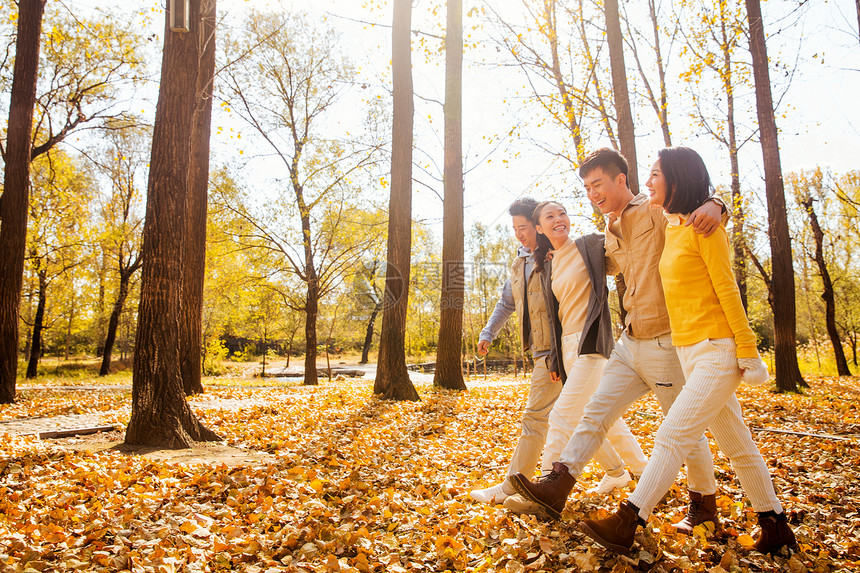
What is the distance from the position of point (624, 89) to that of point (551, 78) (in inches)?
188

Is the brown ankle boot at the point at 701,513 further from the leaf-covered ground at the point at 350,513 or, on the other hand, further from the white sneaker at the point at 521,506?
the white sneaker at the point at 521,506

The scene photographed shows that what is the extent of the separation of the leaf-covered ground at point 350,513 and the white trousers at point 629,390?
42 cm

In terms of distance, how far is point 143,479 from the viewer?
371 cm

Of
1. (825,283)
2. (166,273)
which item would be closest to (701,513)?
(166,273)

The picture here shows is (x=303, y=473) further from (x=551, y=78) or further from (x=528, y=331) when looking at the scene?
(x=551, y=78)

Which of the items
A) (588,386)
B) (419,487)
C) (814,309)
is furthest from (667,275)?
(814,309)

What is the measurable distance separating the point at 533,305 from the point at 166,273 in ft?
12.9

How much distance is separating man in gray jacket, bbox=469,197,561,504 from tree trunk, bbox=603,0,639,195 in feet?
19.1

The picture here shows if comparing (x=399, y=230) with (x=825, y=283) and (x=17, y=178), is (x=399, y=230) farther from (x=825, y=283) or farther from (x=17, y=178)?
(x=825, y=283)

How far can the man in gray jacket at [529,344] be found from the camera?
3428 mm

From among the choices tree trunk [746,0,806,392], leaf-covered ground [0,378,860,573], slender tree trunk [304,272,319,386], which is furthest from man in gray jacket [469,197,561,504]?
slender tree trunk [304,272,319,386]

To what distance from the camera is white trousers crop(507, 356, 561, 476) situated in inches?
135

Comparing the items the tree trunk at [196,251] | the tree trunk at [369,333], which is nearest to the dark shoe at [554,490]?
the tree trunk at [196,251]

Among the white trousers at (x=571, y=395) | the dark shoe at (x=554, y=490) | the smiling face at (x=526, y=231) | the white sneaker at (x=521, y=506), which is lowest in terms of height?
the white sneaker at (x=521, y=506)
